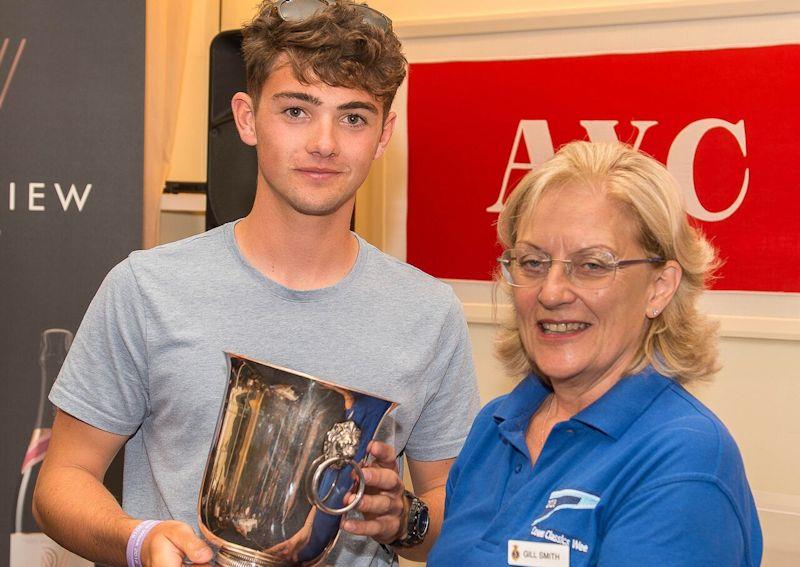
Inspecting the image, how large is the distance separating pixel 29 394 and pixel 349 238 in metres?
1.40

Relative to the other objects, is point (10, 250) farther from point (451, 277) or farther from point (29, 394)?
point (451, 277)

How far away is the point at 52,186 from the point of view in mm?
2920

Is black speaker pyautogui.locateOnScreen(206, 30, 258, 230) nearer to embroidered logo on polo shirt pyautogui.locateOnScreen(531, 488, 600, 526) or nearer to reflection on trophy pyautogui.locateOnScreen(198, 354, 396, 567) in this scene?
reflection on trophy pyautogui.locateOnScreen(198, 354, 396, 567)

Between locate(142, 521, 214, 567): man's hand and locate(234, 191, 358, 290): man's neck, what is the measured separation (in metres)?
0.56

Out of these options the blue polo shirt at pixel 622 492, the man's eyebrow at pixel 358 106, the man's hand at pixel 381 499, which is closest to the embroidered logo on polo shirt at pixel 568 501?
the blue polo shirt at pixel 622 492

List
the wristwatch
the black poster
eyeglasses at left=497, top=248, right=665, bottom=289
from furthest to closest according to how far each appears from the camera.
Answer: the black poster, the wristwatch, eyeglasses at left=497, top=248, right=665, bottom=289

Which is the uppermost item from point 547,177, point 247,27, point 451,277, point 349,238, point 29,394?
point 247,27

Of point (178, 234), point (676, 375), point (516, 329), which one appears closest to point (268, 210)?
point (516, 329)

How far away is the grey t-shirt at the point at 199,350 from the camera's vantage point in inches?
70.6

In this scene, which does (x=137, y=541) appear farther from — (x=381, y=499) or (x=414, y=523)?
Result: (x=414, y=523)

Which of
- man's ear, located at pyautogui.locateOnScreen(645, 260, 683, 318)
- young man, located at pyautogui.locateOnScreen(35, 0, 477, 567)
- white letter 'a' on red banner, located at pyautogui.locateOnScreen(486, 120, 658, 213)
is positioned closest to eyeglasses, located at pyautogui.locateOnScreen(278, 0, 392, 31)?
young man, located at pyautogui.locateOnScreen(35, 0, 477, 567)

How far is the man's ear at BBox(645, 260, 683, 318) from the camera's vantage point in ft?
5.20

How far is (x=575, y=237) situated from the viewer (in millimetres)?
1551

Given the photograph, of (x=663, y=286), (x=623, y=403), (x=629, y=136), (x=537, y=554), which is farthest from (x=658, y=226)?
(x=629, y=136)
